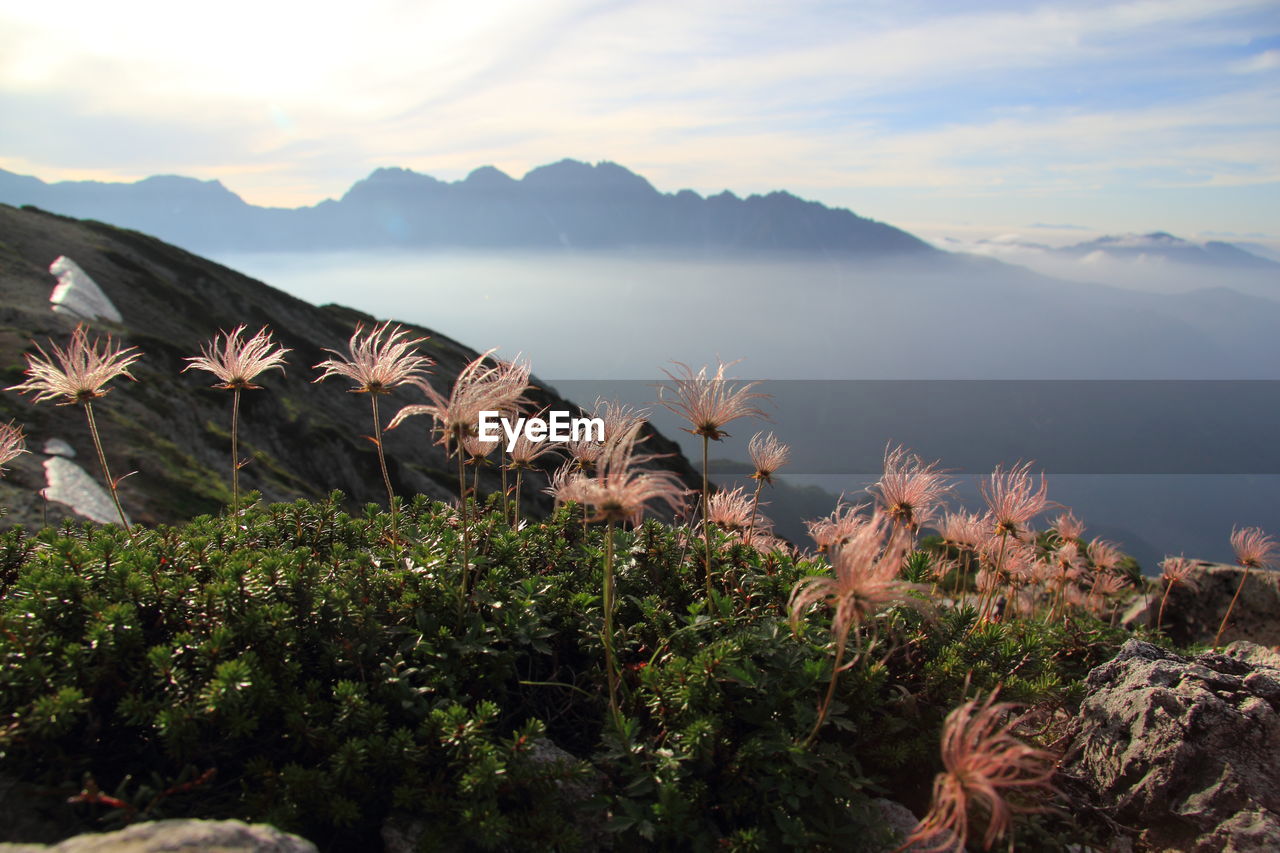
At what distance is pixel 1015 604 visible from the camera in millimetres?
8320

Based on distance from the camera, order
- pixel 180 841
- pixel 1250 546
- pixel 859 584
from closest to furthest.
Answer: pixel 180 841 → pixel 859 584 → pixel 1250 546

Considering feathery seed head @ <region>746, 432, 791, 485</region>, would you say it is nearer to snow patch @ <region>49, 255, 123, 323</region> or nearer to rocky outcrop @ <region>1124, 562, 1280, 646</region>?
rocky outcrop @ <region>1124, 562, 1280, 646</region>

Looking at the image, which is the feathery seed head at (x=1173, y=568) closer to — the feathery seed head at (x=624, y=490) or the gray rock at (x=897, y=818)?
the gray rock at (x=897, y=818)

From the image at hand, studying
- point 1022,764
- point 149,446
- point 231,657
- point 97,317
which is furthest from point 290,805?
point 97,317

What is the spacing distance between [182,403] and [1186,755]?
64.6 m

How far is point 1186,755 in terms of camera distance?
5008 mm

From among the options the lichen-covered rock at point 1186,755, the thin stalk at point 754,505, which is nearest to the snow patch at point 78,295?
the thin stalk at point 754,505

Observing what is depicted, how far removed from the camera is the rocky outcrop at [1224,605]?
12.7 metres

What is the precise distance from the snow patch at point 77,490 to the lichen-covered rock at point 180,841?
39119 millimetres

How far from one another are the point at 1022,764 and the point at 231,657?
437cm

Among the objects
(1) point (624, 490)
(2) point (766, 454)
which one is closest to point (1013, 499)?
(2) point (766, 454)

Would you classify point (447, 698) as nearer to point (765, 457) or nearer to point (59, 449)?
point (765, 457)

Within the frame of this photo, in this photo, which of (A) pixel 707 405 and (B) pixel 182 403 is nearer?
(A) pixel 707 405

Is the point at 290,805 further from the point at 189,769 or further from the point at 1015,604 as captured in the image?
the point at 1015,604
